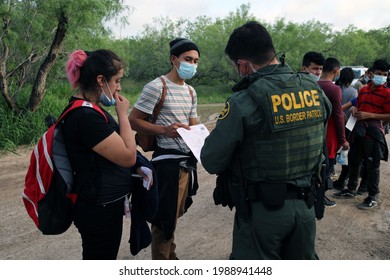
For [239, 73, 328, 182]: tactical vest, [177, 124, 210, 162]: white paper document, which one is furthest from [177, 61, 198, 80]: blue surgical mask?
[239, 73, 328, 182]: tactical vest

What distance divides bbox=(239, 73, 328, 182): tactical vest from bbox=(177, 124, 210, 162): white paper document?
681mm

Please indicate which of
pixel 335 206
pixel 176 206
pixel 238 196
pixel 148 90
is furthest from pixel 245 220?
pixel 335 206

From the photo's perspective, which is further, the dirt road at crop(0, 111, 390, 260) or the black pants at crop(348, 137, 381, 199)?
the black pants at crop(348, 137, 381, 199)

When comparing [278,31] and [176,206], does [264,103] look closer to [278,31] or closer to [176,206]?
[176,206]

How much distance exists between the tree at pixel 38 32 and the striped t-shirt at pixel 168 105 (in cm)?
646

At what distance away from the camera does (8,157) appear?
6.89 metres

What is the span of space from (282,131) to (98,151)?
0.99 meters

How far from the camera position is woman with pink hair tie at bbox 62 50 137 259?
1858 mm

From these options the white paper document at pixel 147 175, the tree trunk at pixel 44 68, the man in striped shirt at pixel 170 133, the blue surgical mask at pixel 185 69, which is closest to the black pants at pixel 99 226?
the white paper document at pixel 147 175

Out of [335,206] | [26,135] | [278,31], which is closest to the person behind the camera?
[335,206]

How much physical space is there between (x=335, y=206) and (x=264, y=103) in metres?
3.52

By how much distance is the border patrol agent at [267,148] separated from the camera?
181cm

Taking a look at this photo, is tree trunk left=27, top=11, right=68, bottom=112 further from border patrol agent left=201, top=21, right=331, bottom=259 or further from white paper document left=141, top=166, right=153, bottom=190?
border patrol agent left=201, top=21, right=331, bottom=259

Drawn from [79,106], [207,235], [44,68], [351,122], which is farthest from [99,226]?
[44,68]
